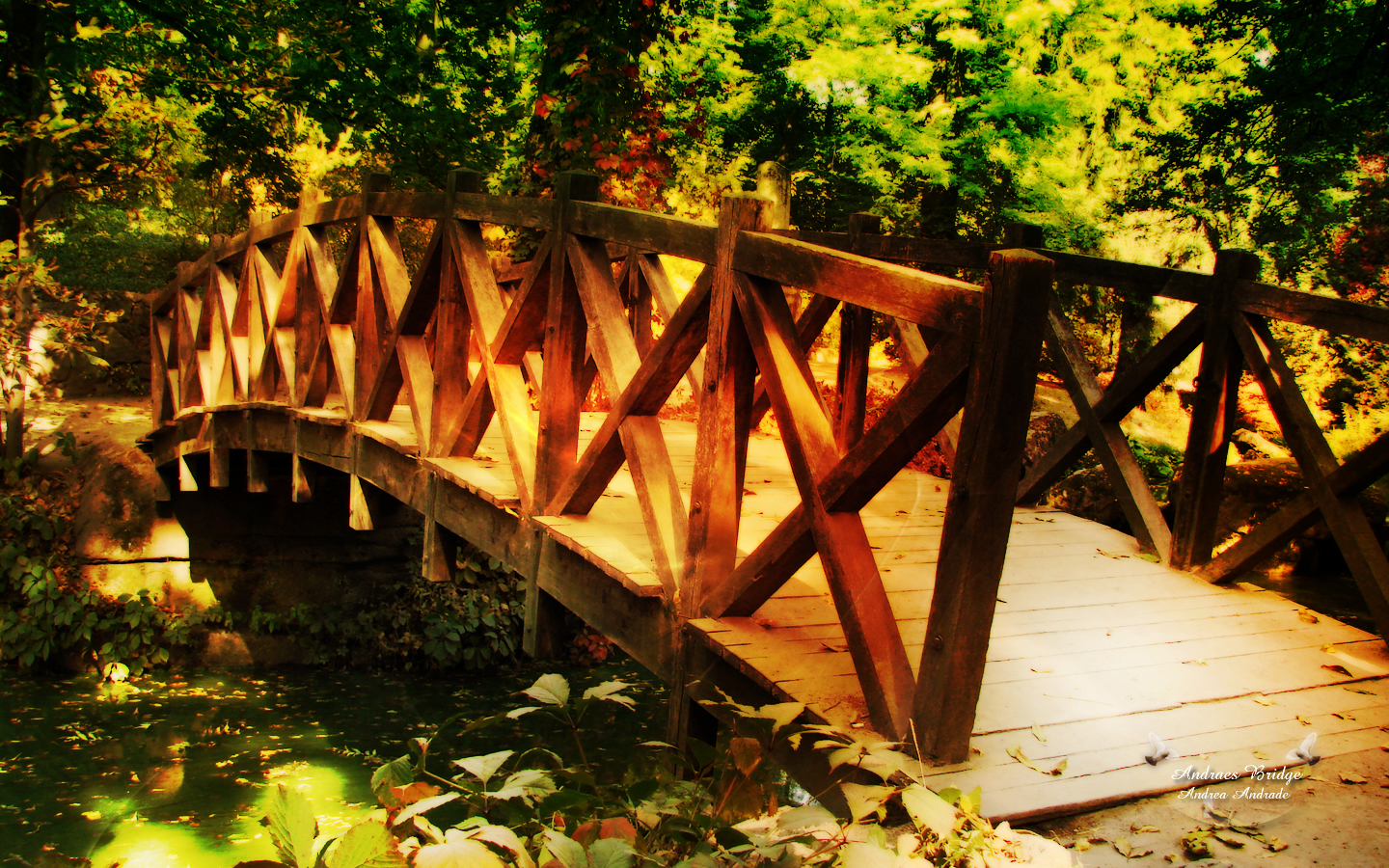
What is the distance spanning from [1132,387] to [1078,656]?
177 cm

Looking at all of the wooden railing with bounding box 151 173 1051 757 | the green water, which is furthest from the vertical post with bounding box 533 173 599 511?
the green water

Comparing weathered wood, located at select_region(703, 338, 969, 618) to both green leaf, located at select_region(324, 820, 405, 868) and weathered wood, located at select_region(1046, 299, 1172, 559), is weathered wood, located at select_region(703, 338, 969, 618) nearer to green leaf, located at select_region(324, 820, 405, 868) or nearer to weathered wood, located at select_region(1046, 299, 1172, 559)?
green leaf, located at select_region(324, 820, 405, 868)

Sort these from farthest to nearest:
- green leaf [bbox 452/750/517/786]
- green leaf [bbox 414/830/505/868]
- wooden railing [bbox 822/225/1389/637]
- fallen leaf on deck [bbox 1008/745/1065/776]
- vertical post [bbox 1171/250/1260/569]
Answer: vertical post [bbox 1171/250/1260/569]
wooden railing [bbox 822/225/1389/637]
fallen leaf on deck [bbox 1008/745/1065/776]
green leaf [bbox 452/750/517/786]
green leaf [bbox 414/830/505/868]

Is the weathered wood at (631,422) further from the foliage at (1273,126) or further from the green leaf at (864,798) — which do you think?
the foliage at (1273,126)

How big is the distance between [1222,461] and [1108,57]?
11683 millimetres

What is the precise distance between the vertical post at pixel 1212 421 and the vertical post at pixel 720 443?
7.83 ft

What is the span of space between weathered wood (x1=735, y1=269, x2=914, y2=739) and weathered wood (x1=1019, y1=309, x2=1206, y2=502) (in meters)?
2.20

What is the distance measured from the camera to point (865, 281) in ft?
7.18

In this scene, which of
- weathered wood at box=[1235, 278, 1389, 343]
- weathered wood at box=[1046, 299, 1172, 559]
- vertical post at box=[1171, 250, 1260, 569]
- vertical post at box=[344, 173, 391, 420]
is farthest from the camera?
vertical post at box=[344, 173, 391, 420]

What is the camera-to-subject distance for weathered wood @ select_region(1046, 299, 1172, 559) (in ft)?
14.1

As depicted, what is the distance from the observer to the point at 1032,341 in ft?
6.12

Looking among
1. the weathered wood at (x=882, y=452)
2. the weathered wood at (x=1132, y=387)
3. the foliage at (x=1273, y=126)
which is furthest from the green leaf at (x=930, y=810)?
the foliage at (x=1273, y=126)

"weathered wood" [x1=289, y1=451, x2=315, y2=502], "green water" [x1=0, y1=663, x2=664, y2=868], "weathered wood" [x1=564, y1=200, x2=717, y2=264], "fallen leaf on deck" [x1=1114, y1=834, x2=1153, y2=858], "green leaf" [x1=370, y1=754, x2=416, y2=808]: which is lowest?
"green water" [x1=0, y1=663, x2=664, y2=868]

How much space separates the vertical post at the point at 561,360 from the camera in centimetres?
350
